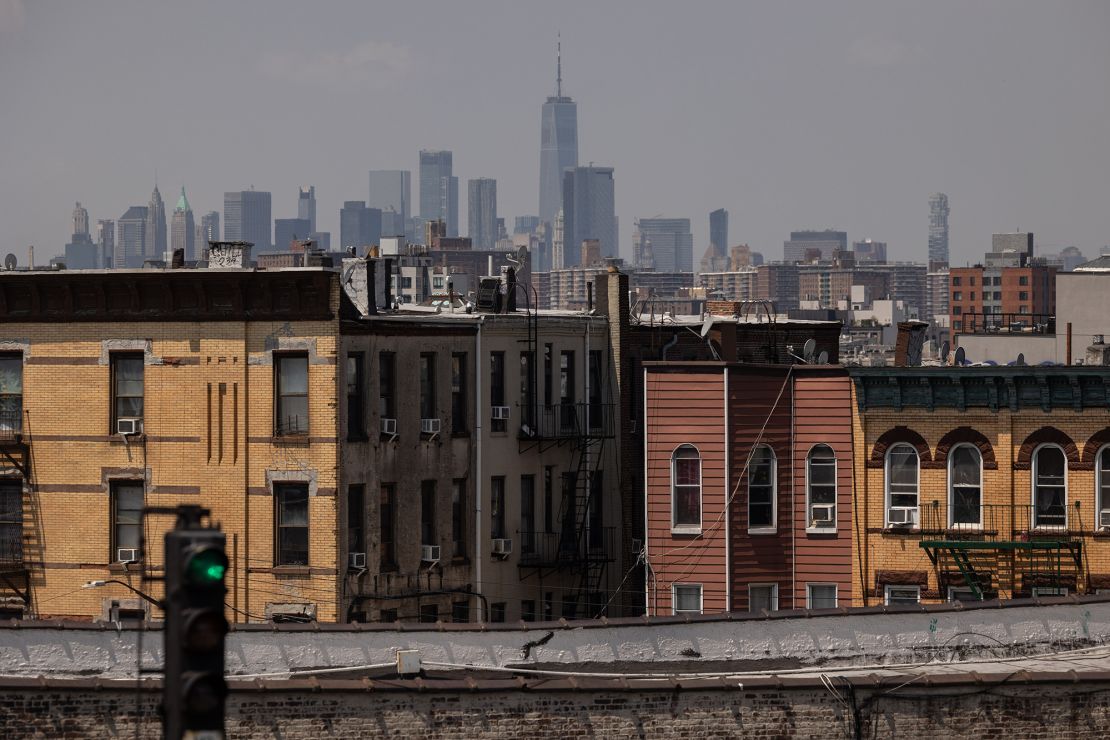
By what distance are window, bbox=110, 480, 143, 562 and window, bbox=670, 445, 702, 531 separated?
37.5 ft

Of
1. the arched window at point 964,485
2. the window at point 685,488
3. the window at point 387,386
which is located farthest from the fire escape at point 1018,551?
the window at point 387,386

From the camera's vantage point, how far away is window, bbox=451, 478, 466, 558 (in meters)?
46.6

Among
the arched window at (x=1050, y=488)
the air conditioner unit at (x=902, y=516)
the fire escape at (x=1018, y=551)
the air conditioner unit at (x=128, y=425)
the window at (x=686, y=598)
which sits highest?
the air conditioner unit at (x=128, y=425)

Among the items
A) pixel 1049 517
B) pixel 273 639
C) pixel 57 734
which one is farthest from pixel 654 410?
pixel 57 734

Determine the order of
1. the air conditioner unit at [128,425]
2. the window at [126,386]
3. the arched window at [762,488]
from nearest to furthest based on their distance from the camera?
the air conditioner unit at [128,425] < the window at [126,386] < the arched window at [762,488]

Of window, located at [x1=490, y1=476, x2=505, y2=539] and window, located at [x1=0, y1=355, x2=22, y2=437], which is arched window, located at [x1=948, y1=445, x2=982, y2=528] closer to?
window, located at [x1=490, y1=476, x2=505, y2=539]

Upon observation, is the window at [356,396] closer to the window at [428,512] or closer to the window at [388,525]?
the window at [388,525]

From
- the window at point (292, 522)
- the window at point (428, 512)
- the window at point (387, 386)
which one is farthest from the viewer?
the window at point (428, 512)

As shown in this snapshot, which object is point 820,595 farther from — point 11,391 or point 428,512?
point 11,391

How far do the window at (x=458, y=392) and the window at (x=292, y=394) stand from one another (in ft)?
17.0

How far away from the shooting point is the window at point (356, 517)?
42.8 metres

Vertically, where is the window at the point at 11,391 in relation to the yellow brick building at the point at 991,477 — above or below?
above

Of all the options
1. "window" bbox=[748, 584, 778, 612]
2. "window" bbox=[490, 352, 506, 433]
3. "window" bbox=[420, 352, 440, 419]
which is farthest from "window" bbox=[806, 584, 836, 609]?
"window" bbox=[420, 352, 440, 419]

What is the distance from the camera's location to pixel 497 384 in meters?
48.5
